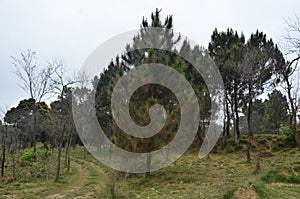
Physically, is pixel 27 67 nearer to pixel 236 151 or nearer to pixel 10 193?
pixel 10 193

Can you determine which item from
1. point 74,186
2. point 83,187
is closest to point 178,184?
point 83,187

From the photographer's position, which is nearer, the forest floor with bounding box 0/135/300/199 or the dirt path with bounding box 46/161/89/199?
the forest floor with bounding box 0/135/300/199

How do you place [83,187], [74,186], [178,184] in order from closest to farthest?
[178,184] < [83,187] < [74,186]

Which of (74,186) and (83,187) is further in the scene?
(74,186)

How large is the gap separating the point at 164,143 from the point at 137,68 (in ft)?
10.6

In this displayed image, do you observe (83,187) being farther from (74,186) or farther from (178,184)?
(178,184)

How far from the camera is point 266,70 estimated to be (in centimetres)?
1686

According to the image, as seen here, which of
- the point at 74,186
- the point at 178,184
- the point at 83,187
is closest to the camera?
the point at 178,184

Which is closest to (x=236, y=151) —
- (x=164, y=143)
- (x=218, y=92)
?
(x=218, y=92)

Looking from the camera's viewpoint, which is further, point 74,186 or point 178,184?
point 74,186

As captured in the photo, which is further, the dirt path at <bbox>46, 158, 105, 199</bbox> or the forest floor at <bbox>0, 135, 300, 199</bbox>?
the dirt path at <bbox>46, 158, 105, 199</bbox>

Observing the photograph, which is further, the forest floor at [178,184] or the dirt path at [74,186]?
the dirt path at [74,186]

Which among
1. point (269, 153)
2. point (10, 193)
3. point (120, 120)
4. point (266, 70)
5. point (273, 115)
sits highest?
point (266, 70)

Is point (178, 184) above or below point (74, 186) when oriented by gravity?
above
